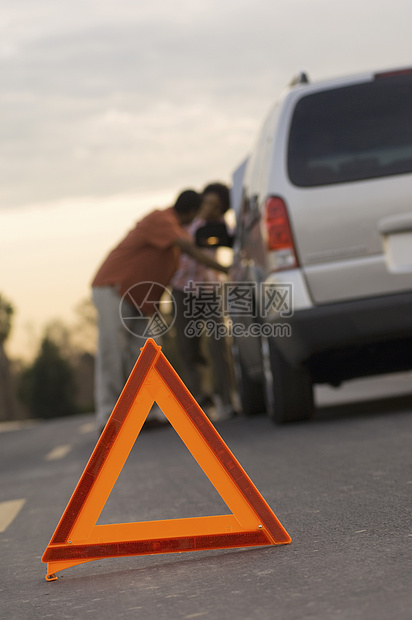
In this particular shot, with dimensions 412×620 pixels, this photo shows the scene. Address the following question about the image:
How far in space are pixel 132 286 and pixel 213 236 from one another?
2.83 ft

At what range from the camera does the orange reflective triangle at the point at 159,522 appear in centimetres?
351

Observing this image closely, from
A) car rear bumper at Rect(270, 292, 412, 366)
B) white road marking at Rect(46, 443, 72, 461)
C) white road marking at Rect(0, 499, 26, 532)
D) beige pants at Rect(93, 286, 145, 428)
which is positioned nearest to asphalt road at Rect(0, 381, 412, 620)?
white road marking at Rect(0, 499, 26, 532)

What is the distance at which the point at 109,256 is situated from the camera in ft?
31.1

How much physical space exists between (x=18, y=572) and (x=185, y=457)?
3.08m

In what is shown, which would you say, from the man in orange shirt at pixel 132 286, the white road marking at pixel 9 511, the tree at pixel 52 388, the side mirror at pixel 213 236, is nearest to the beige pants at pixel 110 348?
the man in orange shirt at pixel 132 286

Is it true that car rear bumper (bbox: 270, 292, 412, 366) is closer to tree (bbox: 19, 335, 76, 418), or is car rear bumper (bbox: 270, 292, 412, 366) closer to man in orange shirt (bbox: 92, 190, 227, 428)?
man in orange shirt (bbox: 92, 190, 227, 428)

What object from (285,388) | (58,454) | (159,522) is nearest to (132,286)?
(58,454)

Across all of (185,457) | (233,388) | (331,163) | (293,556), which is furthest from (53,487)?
(233,388)

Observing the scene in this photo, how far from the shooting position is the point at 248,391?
9422 mm

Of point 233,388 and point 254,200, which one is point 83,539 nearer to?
point 254,200

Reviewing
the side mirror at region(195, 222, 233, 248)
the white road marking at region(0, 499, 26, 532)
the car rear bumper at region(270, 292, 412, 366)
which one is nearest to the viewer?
the white road marking at region(0, 499, 26, 532)

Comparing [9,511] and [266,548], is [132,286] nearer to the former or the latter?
[9,511]

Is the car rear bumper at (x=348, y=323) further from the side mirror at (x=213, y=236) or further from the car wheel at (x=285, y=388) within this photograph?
the side mirror at (x=213, y=236)

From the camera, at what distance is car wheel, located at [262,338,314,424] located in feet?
23.0
